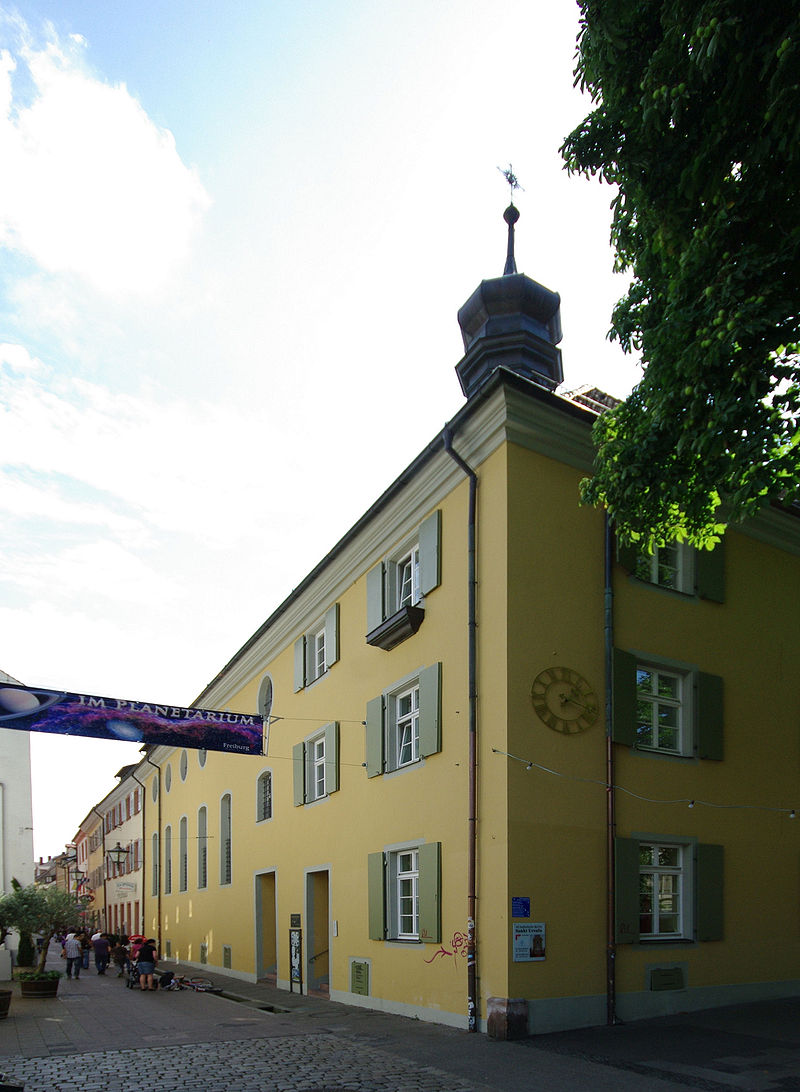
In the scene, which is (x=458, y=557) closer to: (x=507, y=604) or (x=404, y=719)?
(x=507, y=604)

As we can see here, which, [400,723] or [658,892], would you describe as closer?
[658,892]

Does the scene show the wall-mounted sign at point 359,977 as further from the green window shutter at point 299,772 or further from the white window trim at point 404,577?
the white window trim at point 404,577

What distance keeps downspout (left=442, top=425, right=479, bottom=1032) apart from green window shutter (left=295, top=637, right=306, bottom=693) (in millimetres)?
8055

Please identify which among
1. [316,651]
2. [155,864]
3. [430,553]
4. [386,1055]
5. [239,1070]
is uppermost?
[430,553]

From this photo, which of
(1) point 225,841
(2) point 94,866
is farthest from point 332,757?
(2) point 94,866

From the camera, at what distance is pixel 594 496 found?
11.2 m

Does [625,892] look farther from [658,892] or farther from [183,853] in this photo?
[183,853]

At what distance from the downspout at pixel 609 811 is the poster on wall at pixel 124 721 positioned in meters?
6.82

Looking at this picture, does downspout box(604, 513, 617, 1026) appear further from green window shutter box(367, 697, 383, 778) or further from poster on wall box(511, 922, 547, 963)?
green window shutter box(367, 697, 383, 778)

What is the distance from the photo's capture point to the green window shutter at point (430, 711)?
13945 mm

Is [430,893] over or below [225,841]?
over

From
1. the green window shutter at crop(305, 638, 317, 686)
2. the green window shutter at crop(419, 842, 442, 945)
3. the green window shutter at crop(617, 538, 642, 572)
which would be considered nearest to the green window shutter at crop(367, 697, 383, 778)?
the green window shutter at crop(419, 842, 442, 945)

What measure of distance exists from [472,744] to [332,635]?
650cm

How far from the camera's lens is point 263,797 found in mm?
23375
